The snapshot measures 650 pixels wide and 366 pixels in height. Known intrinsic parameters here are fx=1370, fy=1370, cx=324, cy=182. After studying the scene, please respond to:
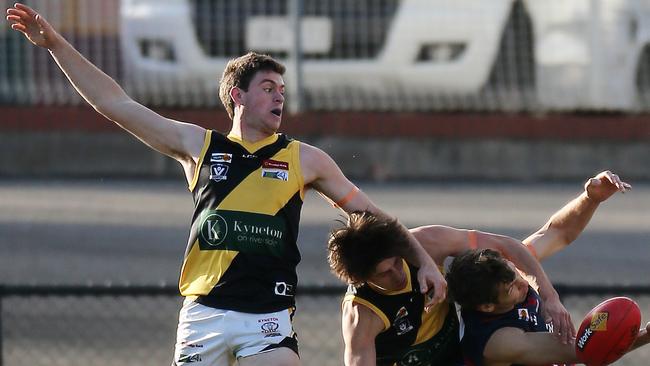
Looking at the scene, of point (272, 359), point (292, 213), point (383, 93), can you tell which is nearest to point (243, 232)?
point (292, 213)

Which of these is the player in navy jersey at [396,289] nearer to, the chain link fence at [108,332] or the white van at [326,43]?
the chain link fence at [108,332]

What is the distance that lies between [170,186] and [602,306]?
8634 millimetres

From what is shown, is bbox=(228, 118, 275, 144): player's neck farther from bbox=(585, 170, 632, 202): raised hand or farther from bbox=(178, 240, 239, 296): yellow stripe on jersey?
bbox=(585, 170, 632, 202): raised hand

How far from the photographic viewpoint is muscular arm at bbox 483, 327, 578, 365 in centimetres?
540

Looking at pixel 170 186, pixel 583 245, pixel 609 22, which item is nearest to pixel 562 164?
pixel 609 22

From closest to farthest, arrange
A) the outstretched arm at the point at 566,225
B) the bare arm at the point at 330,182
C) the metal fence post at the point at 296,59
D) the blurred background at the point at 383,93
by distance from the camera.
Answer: the bare arm at the point at 330,182 → the outstretched arm at the point at 566,225 → the metal fence post at the point at 296,59 → the blurred background at the point at 383,93

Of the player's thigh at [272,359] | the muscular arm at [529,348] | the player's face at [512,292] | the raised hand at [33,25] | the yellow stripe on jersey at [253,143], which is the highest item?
the raised hand at [33,25]

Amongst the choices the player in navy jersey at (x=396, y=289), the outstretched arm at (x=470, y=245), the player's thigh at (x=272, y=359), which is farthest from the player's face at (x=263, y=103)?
the player's thigh at (x=272, y=359)

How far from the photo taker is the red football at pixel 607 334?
17.3 ft

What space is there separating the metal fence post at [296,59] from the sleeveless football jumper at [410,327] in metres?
7.73

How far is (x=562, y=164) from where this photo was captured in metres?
14.2

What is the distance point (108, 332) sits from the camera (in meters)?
8.84

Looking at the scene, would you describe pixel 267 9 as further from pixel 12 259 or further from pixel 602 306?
pixel 602 306

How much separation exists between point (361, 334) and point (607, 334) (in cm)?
97
